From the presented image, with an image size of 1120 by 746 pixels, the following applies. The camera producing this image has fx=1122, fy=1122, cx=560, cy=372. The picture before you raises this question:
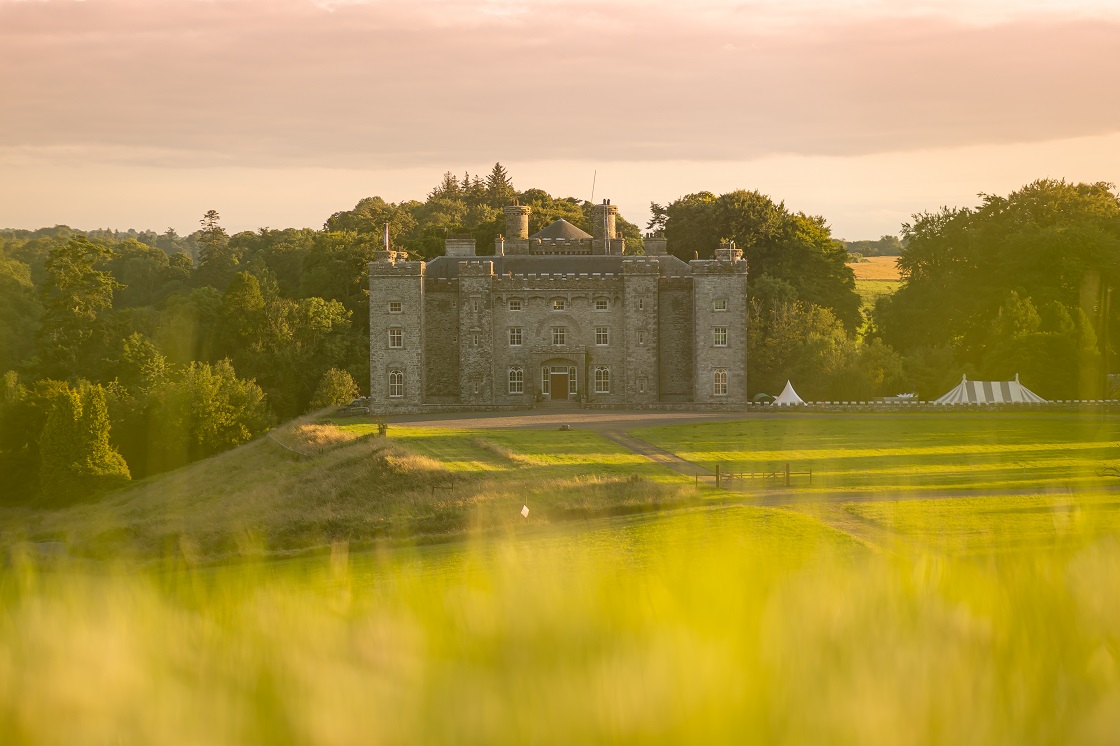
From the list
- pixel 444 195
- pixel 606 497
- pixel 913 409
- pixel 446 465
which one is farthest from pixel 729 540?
pixel 444 195

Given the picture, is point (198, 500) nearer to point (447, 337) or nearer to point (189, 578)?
point (447, 337)

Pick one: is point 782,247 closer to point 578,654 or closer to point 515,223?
point 515,223

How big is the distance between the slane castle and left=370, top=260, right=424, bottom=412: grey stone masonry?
6 centimetres

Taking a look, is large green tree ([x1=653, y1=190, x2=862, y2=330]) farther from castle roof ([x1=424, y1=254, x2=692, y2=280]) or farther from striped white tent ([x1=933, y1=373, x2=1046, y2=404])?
striped white tent ([x1=933, y1=373, x2=1046, y2=404])

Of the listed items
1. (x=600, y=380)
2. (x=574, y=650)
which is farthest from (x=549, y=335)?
(x=574, y=650)

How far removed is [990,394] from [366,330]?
3745 cm

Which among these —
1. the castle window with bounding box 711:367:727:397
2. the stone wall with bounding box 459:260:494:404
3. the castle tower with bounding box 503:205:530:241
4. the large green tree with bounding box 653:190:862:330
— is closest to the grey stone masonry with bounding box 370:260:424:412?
the stone wall with bounding box 459:260:494:404

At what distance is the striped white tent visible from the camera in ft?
196

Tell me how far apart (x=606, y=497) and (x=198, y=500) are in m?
20.9

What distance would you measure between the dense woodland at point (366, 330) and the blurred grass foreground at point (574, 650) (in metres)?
57.5

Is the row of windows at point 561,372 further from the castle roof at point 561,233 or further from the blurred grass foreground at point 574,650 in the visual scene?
the blurred grass foreground at point 574,650

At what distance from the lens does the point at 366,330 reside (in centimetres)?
7169

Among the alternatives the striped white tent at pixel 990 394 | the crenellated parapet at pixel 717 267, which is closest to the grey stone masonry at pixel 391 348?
the crenellated parapet at pixel 717 267

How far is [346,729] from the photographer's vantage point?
8.18 ft
